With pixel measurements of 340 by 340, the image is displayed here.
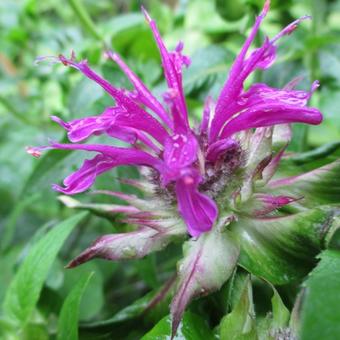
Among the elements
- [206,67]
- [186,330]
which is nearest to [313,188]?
[186,330]

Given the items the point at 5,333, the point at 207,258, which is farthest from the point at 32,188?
the point at 207,258

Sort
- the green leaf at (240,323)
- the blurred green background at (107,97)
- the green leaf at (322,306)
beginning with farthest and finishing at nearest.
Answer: the blurred green background at (107,97) → the green leaf at (240,323) → the green leaf at (322,306)

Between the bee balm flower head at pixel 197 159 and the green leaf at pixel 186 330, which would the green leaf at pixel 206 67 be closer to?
the bee balm flower head at pixel 197 159

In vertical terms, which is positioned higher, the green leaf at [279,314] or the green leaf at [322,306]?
the green leaf at [322,306]

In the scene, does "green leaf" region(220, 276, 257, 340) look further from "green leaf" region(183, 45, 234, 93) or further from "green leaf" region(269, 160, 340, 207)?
"green leaf" region(183, 45, 234, 93)

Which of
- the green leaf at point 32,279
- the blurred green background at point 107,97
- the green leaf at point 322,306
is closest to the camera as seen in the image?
the green leaf at point 322,306

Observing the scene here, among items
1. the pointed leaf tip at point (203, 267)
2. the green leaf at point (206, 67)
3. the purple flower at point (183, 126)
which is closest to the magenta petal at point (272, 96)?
the purple flower at point (183, 126)

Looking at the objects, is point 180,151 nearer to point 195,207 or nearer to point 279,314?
point 195,207
